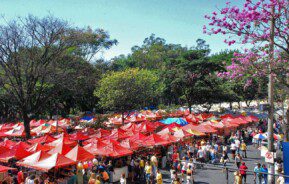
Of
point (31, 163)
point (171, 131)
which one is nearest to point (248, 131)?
point (171, 131)

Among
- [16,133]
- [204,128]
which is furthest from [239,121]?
[16,133]

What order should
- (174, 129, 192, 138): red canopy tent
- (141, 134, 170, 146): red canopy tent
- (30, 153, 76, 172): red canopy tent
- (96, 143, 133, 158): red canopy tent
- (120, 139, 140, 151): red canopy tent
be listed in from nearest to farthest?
(30, 153, 76, 172): red canopy tent → (96, 143, 133, 158): red canopy tent → (120, 139, 140, 151): red canopy tent → (141, 134, 170, 146): red canopy tent → (174, 129, 192, 138): red canopy tent

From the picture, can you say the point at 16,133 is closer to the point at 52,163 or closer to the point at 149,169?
the point at 52,163

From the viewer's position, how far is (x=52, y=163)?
12.8 metres

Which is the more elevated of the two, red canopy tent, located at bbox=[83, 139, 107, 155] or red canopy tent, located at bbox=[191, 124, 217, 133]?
red canopy tent, located at bbox=[191, 124, 217, 133]

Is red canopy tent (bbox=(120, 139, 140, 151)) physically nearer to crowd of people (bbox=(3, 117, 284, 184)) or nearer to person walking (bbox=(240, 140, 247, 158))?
crowd of people (bbox=(3, 117, 284, 184))

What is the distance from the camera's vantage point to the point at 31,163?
13.3 m

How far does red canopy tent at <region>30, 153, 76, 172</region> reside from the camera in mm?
12691

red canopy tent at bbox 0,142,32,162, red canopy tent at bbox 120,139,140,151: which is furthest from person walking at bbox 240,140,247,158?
red canopy tent at bbox 0,142,32,162

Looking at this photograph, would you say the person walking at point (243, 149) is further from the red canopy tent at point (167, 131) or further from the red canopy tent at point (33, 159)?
the red canopy tent at point (33, 159)

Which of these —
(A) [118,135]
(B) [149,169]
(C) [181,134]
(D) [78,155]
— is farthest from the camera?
(C) [181,134]

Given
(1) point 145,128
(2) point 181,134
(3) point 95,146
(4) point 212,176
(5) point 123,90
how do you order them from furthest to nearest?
(5) point 123,90
(1) point 145,128
(2) point 181,134
(3) point 95,146
(4) point 212,176

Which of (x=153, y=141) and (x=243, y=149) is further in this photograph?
(x=243, y=149)

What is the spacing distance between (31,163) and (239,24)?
11.0 metres
